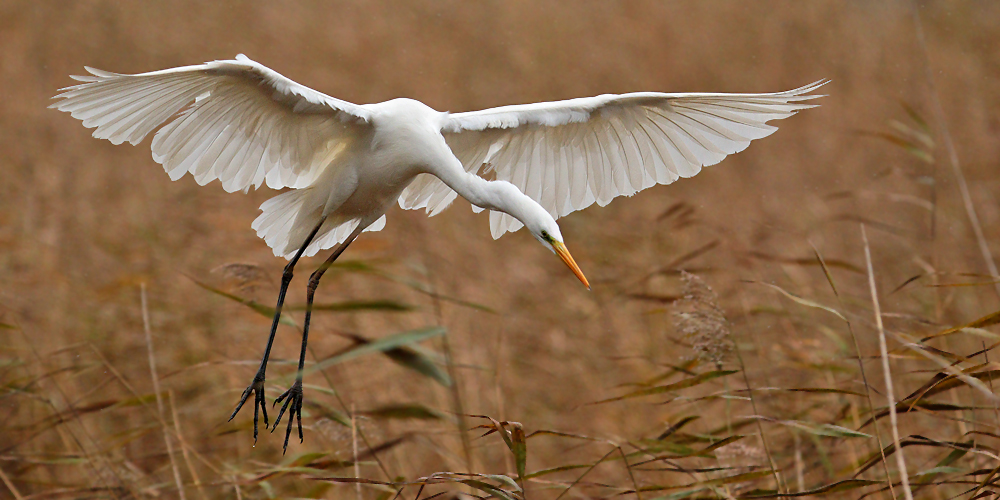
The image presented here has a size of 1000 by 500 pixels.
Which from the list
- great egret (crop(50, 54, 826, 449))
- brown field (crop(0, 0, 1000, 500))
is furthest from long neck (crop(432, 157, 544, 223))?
brown field (crop(0, 0, 1000, 500))

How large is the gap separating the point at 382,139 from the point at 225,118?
19.6 inches

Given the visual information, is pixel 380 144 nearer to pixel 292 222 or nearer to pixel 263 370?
pixel 292 222

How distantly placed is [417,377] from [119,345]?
1695 millimetres

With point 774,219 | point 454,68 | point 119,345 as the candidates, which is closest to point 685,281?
point 119,345

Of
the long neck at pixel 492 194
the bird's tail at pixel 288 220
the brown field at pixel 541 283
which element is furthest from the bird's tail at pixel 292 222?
the long neck at pixel 492 194

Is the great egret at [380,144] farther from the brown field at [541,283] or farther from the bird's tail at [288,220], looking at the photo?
the brown field at [541,283]

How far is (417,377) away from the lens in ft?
16.9

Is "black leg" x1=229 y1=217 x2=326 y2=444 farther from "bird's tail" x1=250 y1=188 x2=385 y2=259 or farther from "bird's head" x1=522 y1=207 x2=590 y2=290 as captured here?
"bird's head" x1=522 y1=207 x2=590 y2=290

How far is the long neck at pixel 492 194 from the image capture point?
8.32ft

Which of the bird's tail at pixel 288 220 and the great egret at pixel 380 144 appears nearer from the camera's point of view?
the great egret at pixel 380 144

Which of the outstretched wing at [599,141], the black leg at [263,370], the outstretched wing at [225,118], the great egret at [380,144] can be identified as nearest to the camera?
the outstretched wing at [225,118]

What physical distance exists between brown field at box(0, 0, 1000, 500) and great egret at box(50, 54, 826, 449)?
312 millimetres

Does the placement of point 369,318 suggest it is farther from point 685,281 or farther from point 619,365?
point 685,281

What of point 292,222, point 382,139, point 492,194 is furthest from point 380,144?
point 292,222
